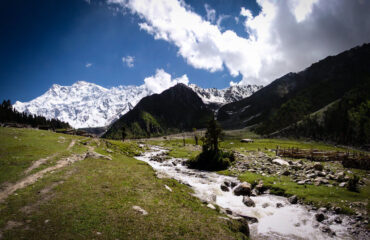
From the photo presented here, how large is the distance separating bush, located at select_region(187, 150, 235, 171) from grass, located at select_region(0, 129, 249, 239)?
104ft

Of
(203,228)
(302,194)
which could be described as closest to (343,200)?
(302,194)

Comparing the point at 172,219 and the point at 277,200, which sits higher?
the point at 172,219

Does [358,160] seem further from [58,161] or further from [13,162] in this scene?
[13,162]

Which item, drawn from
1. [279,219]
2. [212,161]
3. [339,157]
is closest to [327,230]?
[279,219]

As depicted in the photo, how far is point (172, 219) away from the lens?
17.4m

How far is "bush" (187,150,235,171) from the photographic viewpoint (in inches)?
2146

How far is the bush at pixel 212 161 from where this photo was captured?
2146 inches

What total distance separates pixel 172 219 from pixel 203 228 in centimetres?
316

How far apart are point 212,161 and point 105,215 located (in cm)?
4195

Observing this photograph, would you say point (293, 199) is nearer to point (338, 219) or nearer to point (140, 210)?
point (338, 219)

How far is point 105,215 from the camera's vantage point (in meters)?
17.0

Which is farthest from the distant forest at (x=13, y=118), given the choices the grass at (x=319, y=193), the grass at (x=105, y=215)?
the grass at (x=319, y=193)

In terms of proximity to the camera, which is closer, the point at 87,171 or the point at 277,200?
the point at 277,200

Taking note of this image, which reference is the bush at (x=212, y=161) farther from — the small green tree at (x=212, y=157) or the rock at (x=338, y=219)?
the rock at (x=338, y=219)
